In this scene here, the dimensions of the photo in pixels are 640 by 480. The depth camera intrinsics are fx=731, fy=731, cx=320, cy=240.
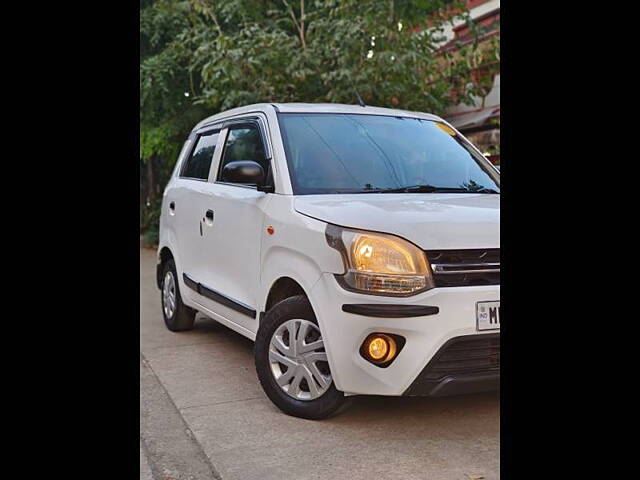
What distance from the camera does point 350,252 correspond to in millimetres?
3615

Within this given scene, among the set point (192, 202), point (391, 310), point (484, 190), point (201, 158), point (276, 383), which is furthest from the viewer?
point (201, 158)

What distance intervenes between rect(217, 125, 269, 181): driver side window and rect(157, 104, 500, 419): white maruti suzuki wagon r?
2cm

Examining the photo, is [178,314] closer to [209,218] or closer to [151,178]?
[209,218]

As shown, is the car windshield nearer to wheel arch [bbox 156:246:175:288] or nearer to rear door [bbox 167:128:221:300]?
rear door [bbox 167:128:221:300]

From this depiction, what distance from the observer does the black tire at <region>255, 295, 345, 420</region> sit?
388 cm

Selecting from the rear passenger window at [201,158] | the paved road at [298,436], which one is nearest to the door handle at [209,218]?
the rear passenger window at [201,158]

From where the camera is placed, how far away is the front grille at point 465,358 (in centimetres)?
353

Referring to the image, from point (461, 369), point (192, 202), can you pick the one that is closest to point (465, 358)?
point (461, 369)

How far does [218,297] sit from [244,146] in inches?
41.8

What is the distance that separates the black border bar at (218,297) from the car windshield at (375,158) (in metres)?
0.87

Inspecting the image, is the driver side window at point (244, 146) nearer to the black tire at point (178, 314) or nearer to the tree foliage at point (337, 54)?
the black tire at point (178, 314)
